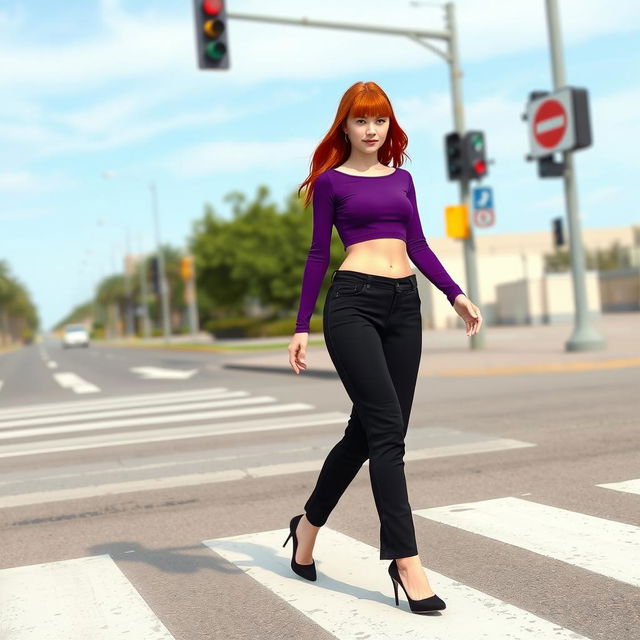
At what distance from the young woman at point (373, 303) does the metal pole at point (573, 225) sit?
12.7 metres

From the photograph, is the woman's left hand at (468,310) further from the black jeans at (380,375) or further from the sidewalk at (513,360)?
the sidewalk at (513,360)

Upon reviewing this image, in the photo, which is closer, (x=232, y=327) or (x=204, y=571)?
(x=204, y=571)

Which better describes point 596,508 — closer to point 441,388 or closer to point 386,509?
point 386,509

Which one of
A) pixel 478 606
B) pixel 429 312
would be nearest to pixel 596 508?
pixel 478 606

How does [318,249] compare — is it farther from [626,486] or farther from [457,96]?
[457,96]

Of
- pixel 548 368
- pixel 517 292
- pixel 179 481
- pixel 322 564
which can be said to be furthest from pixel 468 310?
pixel 517 292

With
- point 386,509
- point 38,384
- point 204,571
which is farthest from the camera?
point 38,384

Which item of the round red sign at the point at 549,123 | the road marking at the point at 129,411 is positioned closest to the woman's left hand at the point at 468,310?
the road marking at the point at 129,411

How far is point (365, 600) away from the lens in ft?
11.3

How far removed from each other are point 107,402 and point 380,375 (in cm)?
1066

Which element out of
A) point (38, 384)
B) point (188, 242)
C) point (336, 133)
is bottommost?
point (38, 384)

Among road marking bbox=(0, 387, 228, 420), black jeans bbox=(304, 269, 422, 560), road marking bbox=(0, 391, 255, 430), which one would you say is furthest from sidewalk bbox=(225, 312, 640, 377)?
black jeans bbox=(304, 269, 422, 560)

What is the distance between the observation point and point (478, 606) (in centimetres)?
328

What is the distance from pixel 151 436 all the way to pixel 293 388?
488cm
